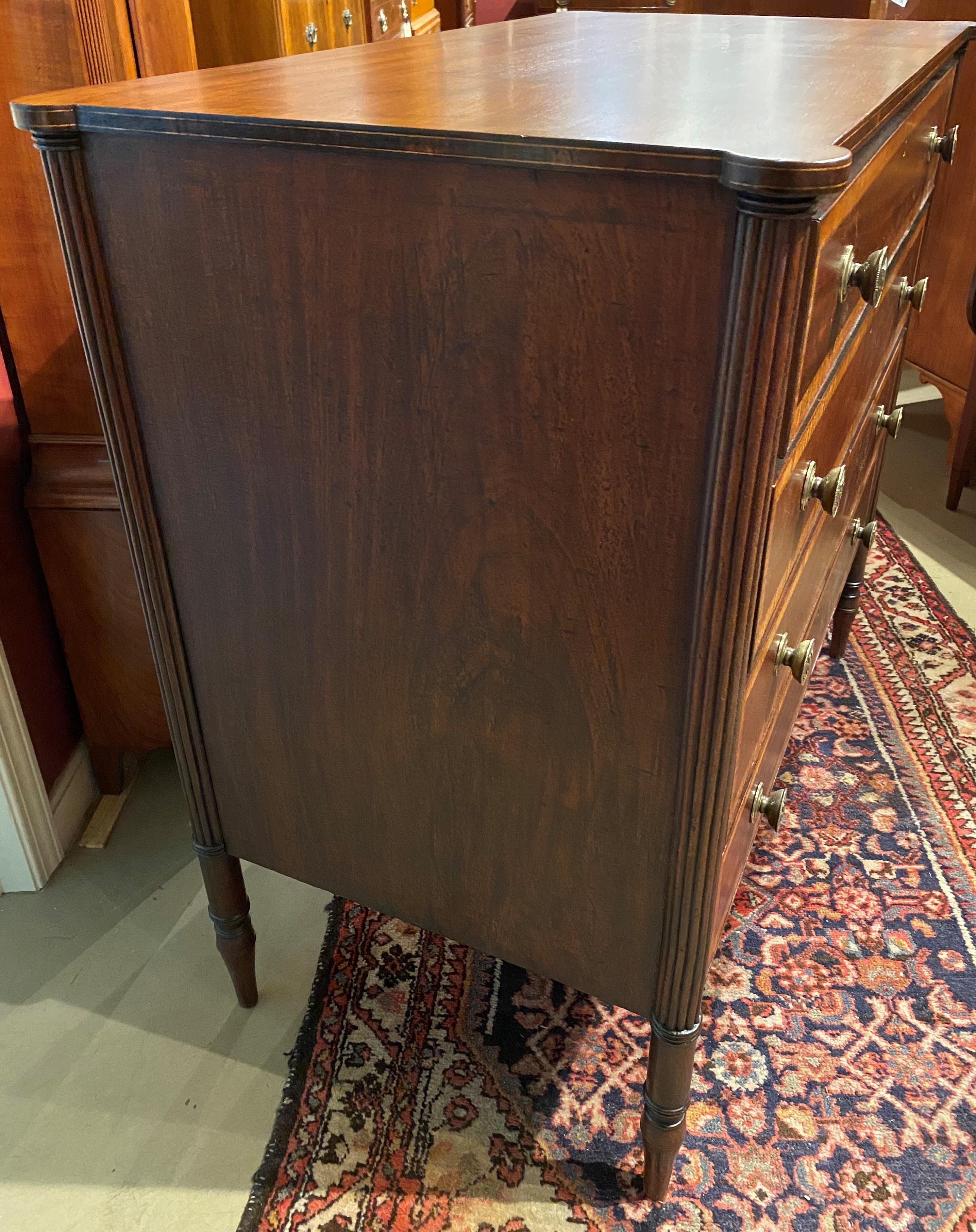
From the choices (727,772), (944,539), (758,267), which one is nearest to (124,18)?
(758,267)

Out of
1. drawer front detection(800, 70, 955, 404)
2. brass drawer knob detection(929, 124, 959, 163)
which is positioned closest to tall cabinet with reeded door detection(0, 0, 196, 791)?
drawer front detection(800, 70, 955, 404)

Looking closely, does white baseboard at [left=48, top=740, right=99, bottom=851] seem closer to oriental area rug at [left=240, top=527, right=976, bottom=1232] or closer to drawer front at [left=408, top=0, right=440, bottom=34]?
oriental area rug at [left=240, top=527, right=976, bottom=1232]

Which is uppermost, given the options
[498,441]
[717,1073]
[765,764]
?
[498,441]

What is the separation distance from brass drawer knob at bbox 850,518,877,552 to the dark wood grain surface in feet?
2.17

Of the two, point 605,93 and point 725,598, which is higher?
point 605,93

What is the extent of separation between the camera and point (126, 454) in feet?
3.36

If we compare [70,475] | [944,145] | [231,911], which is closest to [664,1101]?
[231,911]

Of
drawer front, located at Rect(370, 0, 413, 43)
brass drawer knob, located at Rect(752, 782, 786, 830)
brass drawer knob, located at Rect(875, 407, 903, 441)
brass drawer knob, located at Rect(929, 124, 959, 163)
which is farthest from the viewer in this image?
drawer front, located at Rect(370, 0, 413, 43)

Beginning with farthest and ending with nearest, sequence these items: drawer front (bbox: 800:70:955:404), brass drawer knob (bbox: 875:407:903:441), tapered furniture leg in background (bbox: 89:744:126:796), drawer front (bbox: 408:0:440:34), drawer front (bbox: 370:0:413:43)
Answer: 1. drawer front (bbox: 408:0:440:34)
2. drawer front (bbox: 370:0:413:43)
3. tapered furniture leg in background (bbox: 89:744:126:796)
4. brass drawer knob (bbox: 875:407:903:441)
5. drawer front (bbox: 800:70:955:404)

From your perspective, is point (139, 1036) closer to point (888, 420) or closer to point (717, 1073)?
point (717, 1073)

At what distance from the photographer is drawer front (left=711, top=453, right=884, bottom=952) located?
3.47 ft

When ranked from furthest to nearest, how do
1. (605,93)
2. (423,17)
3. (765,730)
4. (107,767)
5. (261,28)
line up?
(423,17)
(107,767)
(261,28)
(765,730)
(605,93)

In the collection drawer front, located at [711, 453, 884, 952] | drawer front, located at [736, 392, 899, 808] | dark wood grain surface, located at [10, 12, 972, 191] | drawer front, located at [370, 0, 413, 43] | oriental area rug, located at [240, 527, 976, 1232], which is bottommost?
oriental area rug, located at [240, 527, 976, 1232]

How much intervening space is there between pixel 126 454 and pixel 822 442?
705 millimetres
